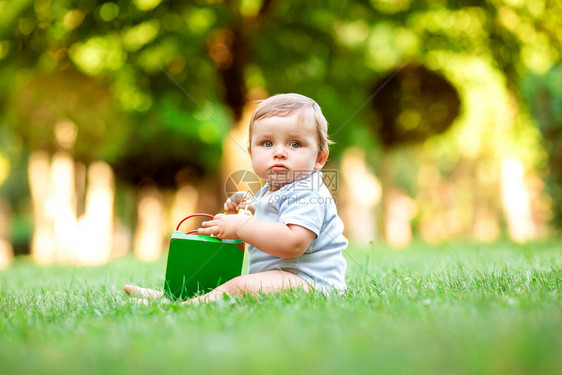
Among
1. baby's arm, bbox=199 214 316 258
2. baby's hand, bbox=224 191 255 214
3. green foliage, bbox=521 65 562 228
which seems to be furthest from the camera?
green foliage, bbox=521 65 562 228

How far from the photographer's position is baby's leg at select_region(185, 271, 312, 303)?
234 cm

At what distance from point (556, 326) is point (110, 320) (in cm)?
142

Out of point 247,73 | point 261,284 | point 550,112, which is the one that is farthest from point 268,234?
point 247,73

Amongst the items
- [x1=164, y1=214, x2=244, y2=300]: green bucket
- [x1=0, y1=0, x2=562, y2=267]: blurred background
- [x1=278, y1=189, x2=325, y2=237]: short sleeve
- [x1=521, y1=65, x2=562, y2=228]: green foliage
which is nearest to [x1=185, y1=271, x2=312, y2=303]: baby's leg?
[x1=164, y1=214, x2=244, y2=300]: green bucket

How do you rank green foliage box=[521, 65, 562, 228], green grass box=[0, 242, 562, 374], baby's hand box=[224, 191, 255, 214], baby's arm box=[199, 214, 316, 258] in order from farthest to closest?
1. green foliage box=[521, 65, 562, 228]
2. baby's hand box=[224, 191, 255, 214]
3. baby's arm box=[199, 214, 316, 258]
4. green grass box=[0, 242, 562, 374]

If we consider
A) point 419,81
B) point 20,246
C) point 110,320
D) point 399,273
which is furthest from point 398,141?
point 20,246

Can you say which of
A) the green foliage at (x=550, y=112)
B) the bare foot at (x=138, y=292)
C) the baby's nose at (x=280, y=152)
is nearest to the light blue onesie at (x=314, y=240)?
the baby's nose at (x=280, y=152)

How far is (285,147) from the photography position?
244 cm

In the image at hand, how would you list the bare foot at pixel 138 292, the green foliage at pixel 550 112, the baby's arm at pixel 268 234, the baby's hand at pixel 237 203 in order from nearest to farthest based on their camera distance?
the baby's arm at pixel 268 234 < the bare foot at pixel 138 292 < the baby's hand at pixel 237 203 < the green foliage at pixel 550 112

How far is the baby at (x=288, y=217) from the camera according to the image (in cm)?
229

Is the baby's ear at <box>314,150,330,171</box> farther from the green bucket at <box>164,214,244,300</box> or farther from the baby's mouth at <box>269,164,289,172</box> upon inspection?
the green bucket at <box>164,214,244,300</box>

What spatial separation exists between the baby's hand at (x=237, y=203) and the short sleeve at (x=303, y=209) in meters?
0.30

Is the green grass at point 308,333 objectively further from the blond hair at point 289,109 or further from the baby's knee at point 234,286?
the blond hair at point 289,109

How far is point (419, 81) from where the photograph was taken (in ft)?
29.1
